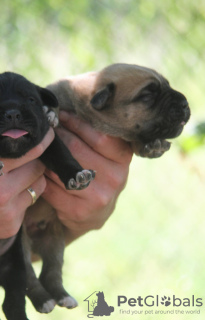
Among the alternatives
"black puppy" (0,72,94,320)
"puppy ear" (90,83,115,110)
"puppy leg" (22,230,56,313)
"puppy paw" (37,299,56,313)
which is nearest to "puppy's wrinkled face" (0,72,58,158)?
"black puppy" (0,72,94,320)

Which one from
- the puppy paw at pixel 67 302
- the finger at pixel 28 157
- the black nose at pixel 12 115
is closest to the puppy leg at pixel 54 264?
the puppy paw at pixel 67 302

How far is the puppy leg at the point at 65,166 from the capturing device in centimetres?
338

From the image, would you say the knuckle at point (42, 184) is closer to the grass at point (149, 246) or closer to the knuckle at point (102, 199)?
the knuckle at point (102, 199)

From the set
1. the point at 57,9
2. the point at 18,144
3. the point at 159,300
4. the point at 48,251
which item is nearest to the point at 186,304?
the point at 159,300

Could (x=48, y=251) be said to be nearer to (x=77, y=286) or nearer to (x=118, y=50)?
(x=77, y=286)

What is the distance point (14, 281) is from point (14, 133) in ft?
3.15

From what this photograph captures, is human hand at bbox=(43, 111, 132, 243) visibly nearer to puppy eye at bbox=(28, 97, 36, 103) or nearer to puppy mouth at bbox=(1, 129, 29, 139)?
puppy eye at bbox=(28, 97, 36, 103)

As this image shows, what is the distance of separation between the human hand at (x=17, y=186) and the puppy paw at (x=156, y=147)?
65cm

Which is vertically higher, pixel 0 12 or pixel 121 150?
pixel 121 150

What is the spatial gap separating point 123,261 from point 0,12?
3.46 metres

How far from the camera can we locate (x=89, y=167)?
13.1ft

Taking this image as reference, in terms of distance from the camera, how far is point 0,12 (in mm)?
7301

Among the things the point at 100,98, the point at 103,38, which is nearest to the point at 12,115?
the point at 100,98

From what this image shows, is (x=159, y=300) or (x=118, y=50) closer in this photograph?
(x=159, y=300)
